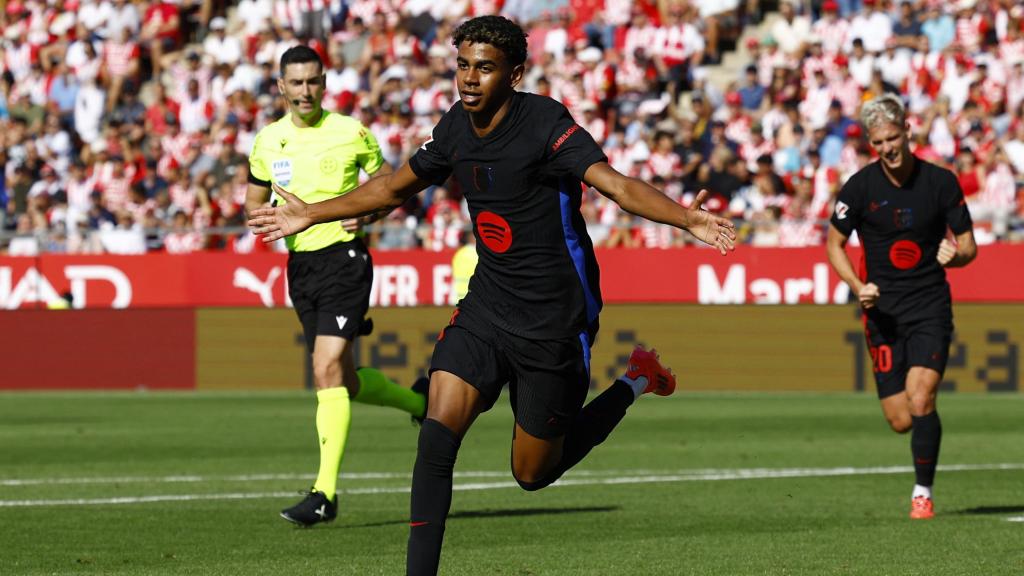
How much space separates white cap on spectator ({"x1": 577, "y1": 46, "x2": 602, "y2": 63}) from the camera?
28203 millimetres

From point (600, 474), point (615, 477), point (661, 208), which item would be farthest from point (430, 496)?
point (600, 474)

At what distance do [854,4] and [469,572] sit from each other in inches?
808

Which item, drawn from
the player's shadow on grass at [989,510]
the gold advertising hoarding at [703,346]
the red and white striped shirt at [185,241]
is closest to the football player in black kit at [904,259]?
the player's shadow on grass at [989,510]

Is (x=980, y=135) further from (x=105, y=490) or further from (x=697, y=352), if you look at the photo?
(x=105, y=490)

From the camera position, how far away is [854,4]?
27219 millimetres

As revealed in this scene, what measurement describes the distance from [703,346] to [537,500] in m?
12.3

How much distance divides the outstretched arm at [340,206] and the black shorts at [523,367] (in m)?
0.55

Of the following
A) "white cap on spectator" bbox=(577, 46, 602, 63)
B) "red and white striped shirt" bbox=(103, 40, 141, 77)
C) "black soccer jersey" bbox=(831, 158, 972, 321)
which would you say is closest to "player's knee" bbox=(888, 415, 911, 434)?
"black soccer jersey" bbox=(831, 158, 972, 321)

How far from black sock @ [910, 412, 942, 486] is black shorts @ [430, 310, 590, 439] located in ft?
12.4

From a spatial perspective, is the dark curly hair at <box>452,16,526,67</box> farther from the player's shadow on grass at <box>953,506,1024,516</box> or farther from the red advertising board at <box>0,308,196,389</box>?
the red advertising board at <box>0,308,196,389</box>

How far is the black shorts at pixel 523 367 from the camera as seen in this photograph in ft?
23.5

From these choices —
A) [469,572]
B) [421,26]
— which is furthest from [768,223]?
[469,572]

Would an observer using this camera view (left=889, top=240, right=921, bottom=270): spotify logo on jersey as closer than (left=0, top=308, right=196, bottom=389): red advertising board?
Yes

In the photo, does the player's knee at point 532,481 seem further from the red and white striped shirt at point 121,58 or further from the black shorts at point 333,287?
the red and white striped shirt at point 121,58
